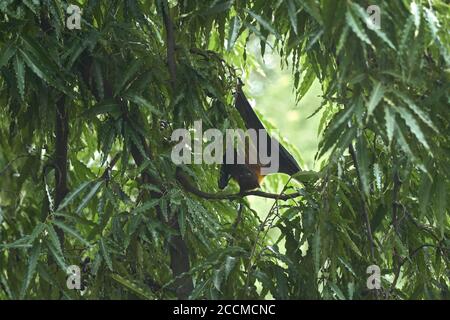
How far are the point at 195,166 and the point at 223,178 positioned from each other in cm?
10

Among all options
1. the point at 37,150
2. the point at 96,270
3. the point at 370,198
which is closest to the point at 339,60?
the point at 370,198

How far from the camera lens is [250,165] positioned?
8.64ft

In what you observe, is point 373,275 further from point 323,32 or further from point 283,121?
point 283,121

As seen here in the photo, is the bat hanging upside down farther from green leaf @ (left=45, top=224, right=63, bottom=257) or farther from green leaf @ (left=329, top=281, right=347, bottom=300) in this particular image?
green leaf @ (left=45, top=224, right=63, bottom=257)

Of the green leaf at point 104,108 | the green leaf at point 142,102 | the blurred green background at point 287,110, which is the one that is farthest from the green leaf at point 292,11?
the blurred green background at point 287,110

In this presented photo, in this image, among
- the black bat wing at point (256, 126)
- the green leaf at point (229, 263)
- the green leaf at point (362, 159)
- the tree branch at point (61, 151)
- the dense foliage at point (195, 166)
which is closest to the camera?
the green leaf at point (362, 159)

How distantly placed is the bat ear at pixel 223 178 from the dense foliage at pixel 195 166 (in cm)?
8

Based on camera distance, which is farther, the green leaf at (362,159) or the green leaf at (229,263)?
the green leaf at (229,263)

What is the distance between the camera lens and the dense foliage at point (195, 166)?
2039 millimetres

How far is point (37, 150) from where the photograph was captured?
2654 mm

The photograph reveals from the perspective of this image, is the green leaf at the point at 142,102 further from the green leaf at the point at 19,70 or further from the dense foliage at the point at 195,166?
the green leaf at the point at 19,70

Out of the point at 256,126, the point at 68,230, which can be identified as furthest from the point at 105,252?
the point at 256,126

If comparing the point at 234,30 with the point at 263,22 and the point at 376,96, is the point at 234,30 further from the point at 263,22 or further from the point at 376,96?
the point at 376,96
